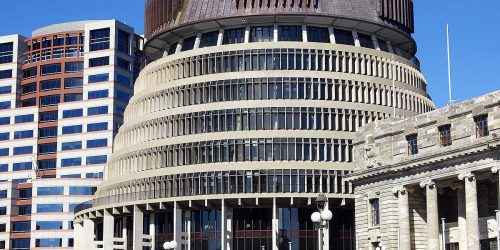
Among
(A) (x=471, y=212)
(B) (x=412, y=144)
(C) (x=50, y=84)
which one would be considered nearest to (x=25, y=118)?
(C) (x=50, y=84)

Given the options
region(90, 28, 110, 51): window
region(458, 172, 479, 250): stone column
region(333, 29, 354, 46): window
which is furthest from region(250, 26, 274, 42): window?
region(90, 28, 110, 51): window

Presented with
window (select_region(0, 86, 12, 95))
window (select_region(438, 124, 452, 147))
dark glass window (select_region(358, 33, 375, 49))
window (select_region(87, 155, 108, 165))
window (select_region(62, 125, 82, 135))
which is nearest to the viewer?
window (select_region(438, 124, 452, 147))

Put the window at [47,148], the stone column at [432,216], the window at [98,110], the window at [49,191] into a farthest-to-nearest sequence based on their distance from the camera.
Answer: the window at [47,148]
the window at [98,110]
the window at [49,191]
the stone column at [432,216]

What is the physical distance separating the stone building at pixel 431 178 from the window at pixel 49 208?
284 feet

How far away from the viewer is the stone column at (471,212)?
8038cm

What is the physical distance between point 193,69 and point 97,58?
5896 centimetres

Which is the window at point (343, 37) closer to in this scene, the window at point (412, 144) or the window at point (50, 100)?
the window at point (412, 144)

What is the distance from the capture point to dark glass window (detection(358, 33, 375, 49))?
418 feet

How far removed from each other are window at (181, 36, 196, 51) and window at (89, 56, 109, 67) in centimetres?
5179

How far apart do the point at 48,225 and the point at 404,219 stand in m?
97.1

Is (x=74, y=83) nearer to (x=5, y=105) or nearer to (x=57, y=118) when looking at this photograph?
A: (x=57, y=118)

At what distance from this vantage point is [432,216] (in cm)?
8569

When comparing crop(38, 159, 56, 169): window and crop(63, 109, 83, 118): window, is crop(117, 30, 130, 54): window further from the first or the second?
crop(38, 159, 56, 169): window

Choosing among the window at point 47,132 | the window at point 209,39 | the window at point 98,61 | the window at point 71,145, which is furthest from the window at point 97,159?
the window at point 209,39
